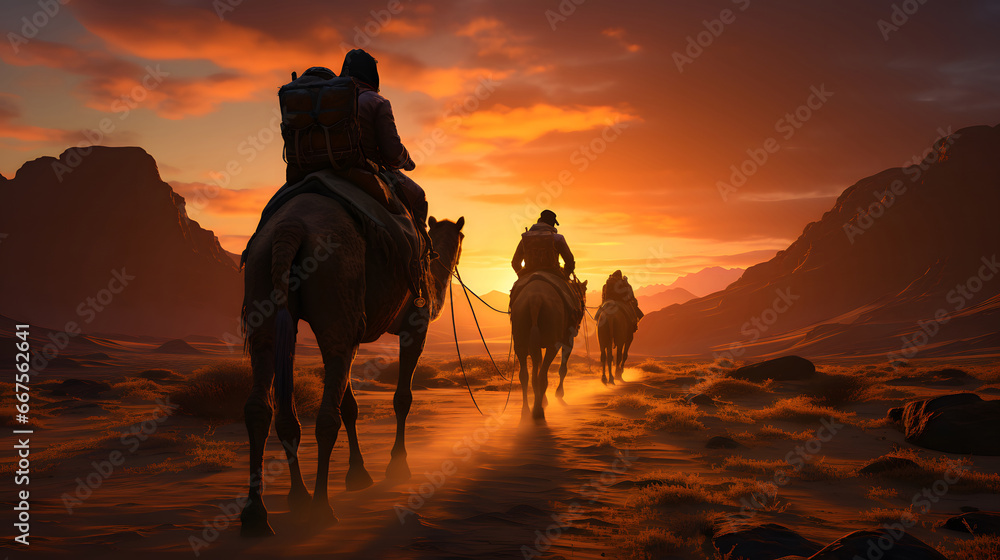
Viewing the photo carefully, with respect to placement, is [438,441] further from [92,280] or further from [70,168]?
[70,168]

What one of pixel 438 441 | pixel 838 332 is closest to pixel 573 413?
pixel 438 441

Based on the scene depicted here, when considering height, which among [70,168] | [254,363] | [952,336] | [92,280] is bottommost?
[952,336]

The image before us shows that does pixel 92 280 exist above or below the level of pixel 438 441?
above

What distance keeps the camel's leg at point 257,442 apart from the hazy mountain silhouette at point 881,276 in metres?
68.4

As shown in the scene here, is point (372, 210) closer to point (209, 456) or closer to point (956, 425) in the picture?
point (209, 456)

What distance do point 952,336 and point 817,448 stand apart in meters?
64.8

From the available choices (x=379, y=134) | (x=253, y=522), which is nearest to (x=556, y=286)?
(x=379, y=134)

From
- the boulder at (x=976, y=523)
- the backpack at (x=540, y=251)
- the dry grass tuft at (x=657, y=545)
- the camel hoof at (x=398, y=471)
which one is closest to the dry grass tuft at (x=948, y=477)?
the boulder at (x=976, y=523)

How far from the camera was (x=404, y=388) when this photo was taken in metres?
7.46

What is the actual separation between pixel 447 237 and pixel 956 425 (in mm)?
8759

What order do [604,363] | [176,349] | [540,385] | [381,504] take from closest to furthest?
[381,504] → [540,385] → [604,363] → [176,349]

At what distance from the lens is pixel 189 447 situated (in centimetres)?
902

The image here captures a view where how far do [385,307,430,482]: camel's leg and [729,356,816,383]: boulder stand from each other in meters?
17.8

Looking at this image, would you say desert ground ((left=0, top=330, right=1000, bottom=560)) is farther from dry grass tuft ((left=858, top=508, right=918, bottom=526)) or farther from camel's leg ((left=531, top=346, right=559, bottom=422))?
camel's leg ((left=531, top=346, right=559, bottom=422))
